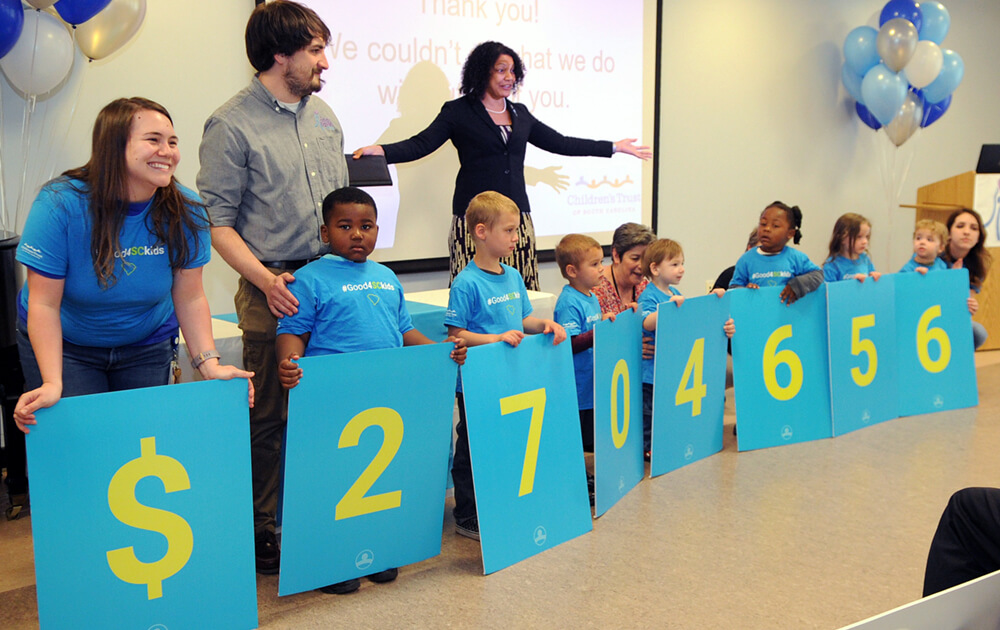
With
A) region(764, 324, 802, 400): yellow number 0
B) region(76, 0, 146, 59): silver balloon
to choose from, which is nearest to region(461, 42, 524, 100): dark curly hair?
region(76, 0, 146, 59): silver balloon

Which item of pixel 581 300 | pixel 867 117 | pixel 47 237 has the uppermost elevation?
pixel 867 117

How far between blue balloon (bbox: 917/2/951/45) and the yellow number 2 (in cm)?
445

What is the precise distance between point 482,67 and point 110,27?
1658 millimetres

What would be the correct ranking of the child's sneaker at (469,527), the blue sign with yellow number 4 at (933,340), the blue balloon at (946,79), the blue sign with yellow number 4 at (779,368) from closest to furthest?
the child's sneaker at (469,527)
the blue sign with yellow number 4 at (779,368)
the blue sign with yellow number 4 at (933,340)
the blue balloon at (946,79)

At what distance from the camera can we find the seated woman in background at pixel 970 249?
4.91 m

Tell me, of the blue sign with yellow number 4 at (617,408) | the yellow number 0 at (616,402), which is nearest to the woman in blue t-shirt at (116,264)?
the blue sign with yellow number 4 at (617,408)

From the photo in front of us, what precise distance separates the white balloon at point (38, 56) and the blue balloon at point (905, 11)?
19.1ft

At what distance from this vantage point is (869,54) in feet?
22.0

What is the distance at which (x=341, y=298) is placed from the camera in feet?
8.50

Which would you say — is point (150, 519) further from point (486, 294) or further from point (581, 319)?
point (581, 319)

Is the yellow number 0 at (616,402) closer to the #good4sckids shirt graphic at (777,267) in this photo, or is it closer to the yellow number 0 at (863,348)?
the #good4sckids shirt graphic at (777,267)

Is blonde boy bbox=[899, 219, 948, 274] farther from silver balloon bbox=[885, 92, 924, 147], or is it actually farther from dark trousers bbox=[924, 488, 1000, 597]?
dark trousers bbox=[924, 488, 1000, 597]

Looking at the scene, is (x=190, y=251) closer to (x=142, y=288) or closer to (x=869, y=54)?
(x=142, y=288)

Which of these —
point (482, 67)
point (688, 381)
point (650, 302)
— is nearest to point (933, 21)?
point (482, 67)
